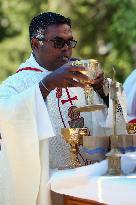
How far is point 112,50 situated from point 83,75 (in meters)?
15.0

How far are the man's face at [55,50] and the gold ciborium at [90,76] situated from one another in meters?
0.39

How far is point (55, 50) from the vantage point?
5.43 meters

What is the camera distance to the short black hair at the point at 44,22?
5.53 meters

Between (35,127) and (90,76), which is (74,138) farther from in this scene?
(90,76)

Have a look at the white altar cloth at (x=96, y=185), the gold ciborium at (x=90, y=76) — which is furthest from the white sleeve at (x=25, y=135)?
the gold ciborium at (x=90, y=76)

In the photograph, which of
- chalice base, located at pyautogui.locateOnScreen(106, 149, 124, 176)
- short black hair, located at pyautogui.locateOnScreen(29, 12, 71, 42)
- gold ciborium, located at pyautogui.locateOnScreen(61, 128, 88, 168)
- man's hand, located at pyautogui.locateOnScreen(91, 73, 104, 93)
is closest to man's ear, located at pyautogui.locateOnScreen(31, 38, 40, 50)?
short black hair, located at pyautogui.locateOnScreen(29, 12, 71, 42)

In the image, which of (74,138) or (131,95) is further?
(131,95)

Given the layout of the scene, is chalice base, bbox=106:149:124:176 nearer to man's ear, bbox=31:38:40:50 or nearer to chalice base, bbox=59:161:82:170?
chalice base, bbox=59:161:82:170

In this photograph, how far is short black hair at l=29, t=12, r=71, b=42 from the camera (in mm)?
5527

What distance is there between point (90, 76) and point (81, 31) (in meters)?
15.2

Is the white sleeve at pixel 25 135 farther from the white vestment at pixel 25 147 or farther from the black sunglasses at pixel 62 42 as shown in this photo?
the black sunglasses at pixel 62 42

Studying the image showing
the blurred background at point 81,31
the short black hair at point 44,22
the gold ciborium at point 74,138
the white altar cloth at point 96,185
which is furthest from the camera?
the blurred background at point 81,31

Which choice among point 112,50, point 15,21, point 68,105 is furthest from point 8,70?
point 68,105

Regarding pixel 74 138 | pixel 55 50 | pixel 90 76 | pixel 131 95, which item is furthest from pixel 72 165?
pixel 131 95
